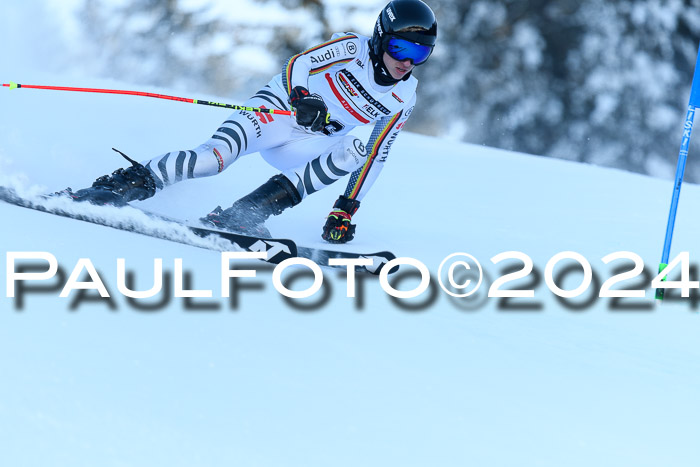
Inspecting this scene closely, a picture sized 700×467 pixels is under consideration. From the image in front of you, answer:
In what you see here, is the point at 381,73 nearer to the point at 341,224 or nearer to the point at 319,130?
the point at 319,130

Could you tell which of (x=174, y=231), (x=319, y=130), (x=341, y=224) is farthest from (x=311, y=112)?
(x=174, y=231)

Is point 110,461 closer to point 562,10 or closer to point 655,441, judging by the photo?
point 655,441

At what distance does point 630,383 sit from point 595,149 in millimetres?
13103

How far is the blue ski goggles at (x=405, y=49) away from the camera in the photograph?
11.0 ft

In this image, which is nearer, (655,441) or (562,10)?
(655,441)

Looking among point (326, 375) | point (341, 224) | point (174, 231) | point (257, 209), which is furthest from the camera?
point (341, 224)

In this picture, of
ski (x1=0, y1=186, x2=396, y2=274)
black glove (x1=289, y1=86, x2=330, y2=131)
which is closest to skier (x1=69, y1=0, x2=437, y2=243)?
black glove (x1=289, y1=86, x2=330, y2=131)

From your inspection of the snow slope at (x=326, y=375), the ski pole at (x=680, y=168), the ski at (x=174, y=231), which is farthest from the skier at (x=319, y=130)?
A: the ski pole at (x=680, y=168)

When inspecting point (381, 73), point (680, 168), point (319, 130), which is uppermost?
point (381, 73)

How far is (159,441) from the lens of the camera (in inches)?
58.2

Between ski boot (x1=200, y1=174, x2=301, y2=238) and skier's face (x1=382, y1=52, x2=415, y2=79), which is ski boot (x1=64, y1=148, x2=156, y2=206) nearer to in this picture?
ski boot (x1=200, y1=174, x2=301, y2=238)

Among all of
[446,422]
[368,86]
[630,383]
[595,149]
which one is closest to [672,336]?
[630,383]

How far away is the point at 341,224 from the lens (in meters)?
3.76

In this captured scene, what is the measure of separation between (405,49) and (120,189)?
4.08 ft
